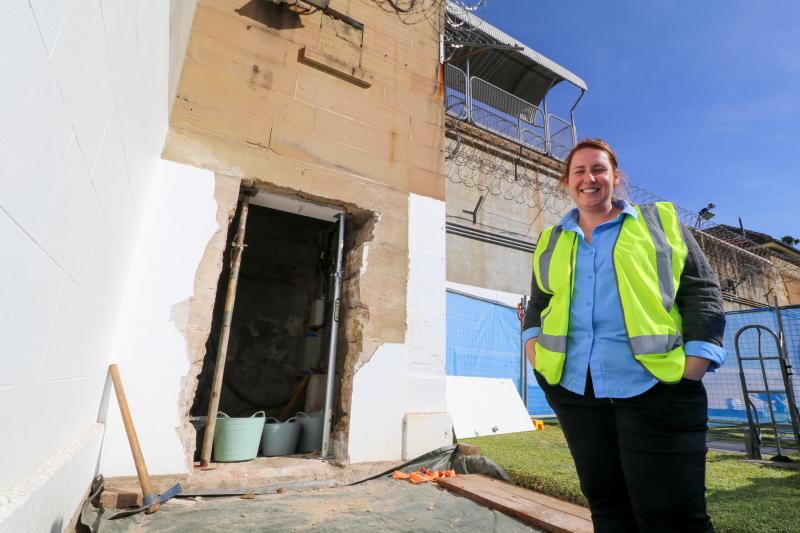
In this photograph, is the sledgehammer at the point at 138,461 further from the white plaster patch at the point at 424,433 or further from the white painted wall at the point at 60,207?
the white plaster patch at the point at 424,433

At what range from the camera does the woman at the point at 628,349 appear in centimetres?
116

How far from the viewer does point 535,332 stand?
5.54 feet

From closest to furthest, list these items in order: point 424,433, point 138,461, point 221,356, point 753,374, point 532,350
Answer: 1. point 532,350
2. point 138,461
3. point 221,356
4. point 424,433
5. point 753,374

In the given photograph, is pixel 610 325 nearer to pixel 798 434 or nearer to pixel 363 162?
pixel 363 162

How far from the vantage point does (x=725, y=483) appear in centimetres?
279

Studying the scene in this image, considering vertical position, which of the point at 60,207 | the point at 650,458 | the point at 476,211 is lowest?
the point at 650,458

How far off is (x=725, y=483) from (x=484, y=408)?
3.06m

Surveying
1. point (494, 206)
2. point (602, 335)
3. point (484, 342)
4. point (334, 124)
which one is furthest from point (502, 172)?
point (602, 335)

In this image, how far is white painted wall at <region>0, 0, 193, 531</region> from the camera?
838 millimetres

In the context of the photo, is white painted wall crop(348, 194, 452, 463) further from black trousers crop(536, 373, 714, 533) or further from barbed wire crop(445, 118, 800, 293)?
barbed wire crop(445, 118, 800, 293)

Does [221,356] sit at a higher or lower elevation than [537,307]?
lower

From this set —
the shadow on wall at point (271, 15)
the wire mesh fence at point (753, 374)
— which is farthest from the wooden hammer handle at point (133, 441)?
the wire mesh fence at point (753, 374)

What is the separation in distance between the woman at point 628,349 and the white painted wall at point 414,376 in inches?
94.7

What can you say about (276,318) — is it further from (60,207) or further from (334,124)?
(60,207)
